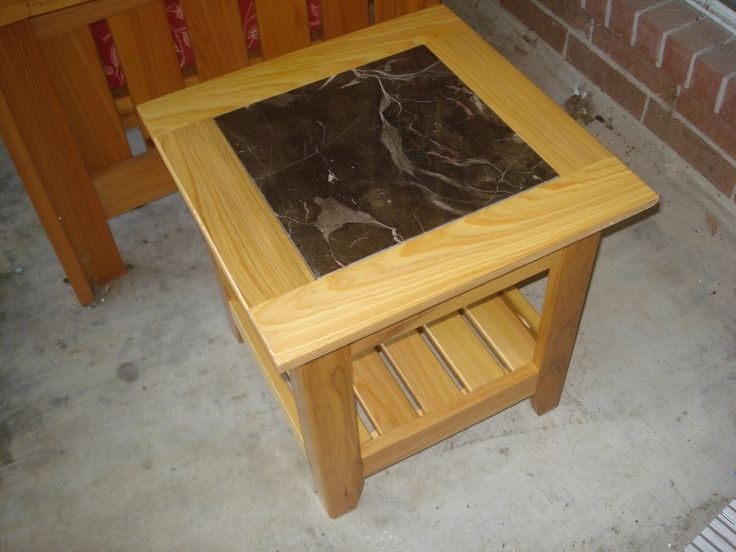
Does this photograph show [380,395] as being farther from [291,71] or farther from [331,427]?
[291,71]

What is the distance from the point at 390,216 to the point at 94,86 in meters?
0.76

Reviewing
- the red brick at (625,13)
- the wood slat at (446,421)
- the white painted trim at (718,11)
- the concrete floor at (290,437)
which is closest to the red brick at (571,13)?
the red brick at (625,13)

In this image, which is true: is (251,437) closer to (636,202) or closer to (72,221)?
(72,221)

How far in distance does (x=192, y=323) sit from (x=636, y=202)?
102cm

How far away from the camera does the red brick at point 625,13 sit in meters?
1.96

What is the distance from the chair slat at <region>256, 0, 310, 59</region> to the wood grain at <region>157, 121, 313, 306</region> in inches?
19.0

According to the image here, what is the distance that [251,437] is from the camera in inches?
65.6

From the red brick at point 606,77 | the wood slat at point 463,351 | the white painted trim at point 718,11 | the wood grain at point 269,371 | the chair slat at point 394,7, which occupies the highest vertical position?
the chair slat at point 394,7

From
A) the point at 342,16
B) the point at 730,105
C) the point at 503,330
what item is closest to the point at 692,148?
the point at 730,105

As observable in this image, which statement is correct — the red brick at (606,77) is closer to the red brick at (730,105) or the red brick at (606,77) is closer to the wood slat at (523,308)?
the red brick at (730,105)

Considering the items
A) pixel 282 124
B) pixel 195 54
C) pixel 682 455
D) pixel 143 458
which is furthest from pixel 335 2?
pixel 682 455

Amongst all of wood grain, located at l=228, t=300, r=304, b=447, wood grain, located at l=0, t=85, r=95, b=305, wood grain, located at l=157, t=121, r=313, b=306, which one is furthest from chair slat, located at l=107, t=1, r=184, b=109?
wood grain, located at l=228, t=300, r=304, b=447

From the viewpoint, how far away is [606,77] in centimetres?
216

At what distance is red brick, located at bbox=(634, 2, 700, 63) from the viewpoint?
1905 mm
